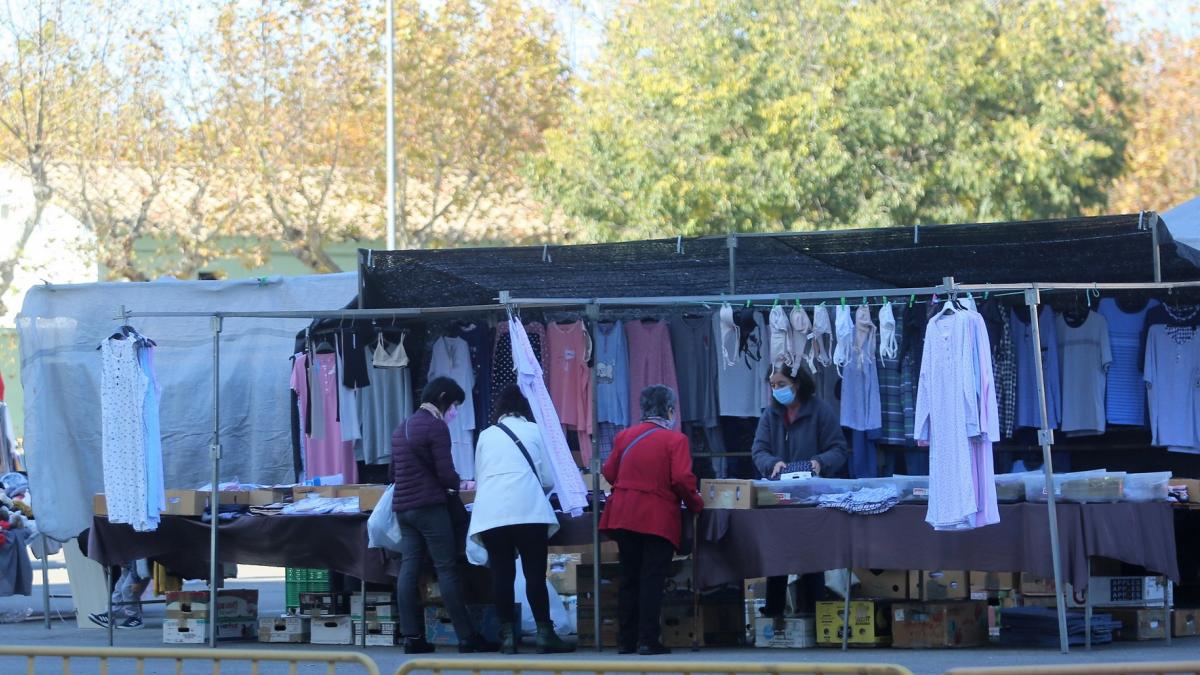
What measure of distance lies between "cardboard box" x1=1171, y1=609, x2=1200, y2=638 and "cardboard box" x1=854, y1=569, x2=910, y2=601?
6.06 ft

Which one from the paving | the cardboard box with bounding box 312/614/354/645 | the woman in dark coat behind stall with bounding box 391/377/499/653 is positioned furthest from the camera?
the cardboard box with bounding box 312/614/354/645

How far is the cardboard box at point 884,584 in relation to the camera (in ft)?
35.3

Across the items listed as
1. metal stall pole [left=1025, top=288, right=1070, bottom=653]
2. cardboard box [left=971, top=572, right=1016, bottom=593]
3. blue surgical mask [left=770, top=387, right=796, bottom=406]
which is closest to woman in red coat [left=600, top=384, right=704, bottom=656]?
blue surgical mask [left=770, top=387, right=796, bottom=406]

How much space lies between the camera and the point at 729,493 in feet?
34.2

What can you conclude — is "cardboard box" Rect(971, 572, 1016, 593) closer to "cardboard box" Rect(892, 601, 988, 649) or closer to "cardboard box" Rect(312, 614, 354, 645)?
"cardboard box" Rect(892, 601, 988, 649)

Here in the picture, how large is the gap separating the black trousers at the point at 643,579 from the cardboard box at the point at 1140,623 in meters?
2.92

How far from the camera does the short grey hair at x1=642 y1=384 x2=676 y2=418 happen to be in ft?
33.3

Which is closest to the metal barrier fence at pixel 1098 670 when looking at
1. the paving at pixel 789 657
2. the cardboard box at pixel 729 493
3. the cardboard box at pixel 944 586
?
Result: the paving at pixel 789 657

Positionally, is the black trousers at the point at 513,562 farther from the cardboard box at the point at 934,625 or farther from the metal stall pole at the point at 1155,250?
the metal stall pole at the point at 1155,250

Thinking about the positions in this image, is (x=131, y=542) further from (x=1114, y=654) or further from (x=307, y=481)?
(x=1114, y=654)

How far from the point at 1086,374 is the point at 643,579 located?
15.7 feet

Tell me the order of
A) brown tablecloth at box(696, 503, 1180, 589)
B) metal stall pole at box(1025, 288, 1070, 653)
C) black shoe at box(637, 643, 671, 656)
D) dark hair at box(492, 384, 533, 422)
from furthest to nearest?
dark hair at box(492, 384, 533, 422)
black shoe at box(637, 643, 671, 656)
brown tablecloth at box(696, 503, 1180, 589)
metal stall pole at box(1025, 288, 1070, 653)

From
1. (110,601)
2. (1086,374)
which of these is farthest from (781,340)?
(110,601)

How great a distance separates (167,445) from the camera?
45.3 feet
